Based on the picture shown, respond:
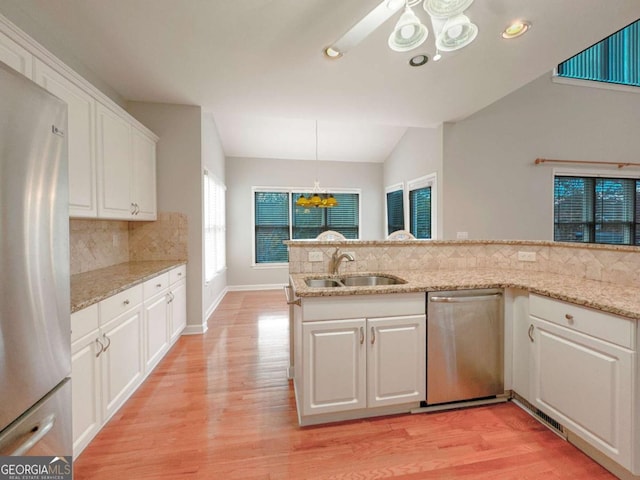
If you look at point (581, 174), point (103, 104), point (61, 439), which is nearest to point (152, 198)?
point (103, 104)

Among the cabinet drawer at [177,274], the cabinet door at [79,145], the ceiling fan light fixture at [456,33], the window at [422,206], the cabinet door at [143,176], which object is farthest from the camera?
the window at [422,206]

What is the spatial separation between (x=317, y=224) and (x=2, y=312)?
218 inches

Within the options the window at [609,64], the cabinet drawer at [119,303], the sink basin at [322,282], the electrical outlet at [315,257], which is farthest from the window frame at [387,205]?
the cabinet drawer at [119,303]

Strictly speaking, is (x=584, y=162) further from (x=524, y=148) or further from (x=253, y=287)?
(x=253, y=287)

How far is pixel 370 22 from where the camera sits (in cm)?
146

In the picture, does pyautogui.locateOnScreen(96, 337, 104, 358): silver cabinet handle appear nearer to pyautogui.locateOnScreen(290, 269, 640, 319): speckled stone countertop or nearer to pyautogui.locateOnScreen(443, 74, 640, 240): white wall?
pyautogui.locateOnScreen(290, 269, 640, 319): speckled stone countertop

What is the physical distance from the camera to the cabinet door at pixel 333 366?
5.47 ft

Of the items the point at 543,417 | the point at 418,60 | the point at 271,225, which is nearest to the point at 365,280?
the point at 543,417

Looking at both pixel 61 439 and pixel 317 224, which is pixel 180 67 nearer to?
pixel 61 439

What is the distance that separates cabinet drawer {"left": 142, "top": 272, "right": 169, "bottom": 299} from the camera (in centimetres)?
223

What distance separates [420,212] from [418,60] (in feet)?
9.43

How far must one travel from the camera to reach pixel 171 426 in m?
1.74

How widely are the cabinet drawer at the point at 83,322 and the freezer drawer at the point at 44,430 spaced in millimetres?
443

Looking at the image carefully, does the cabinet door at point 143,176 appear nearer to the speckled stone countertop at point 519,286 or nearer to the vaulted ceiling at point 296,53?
the vaulted ceiling at point 296,53
